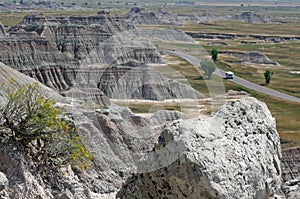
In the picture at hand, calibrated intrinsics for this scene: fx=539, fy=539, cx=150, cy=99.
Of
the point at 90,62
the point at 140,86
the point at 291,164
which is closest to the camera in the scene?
the point at 291,164

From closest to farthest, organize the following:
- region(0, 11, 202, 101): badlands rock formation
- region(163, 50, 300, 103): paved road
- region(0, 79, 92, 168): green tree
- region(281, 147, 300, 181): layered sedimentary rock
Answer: region(0, 79, 92, 168): green tree < region(281, 147, 300, 181): layered sedimentary rock < region(0, 11, 202, 101): badlands rock formation < region(163, 50, 300, 103): paved road

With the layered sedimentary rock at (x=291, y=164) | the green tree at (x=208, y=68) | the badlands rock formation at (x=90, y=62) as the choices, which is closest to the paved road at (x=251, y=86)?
the green tree at (x=208, y=68)

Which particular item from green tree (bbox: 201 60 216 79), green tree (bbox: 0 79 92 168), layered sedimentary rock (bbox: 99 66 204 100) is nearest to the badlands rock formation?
layered sedimentary rock (bbox: 99 66 204 100)

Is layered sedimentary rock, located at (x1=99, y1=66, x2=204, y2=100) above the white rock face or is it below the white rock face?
below

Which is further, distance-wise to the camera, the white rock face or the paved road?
the paved road

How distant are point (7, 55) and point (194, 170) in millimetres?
93421

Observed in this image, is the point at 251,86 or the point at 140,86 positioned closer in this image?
the point at 140,86

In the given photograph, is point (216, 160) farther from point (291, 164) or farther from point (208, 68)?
point (208, 68)

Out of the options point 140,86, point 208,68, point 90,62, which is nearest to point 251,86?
point 208,68

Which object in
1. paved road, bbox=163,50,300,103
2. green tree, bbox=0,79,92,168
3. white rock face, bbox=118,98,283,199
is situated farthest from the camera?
paved road, bbox=163,50,300,103

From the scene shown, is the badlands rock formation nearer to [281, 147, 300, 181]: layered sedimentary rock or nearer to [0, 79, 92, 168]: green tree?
[281, 147, 300, 181]: layered sedimentary rock

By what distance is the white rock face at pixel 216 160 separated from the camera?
51.7 ft

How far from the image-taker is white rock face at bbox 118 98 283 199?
51.7 ft

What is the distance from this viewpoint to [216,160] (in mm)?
16016
